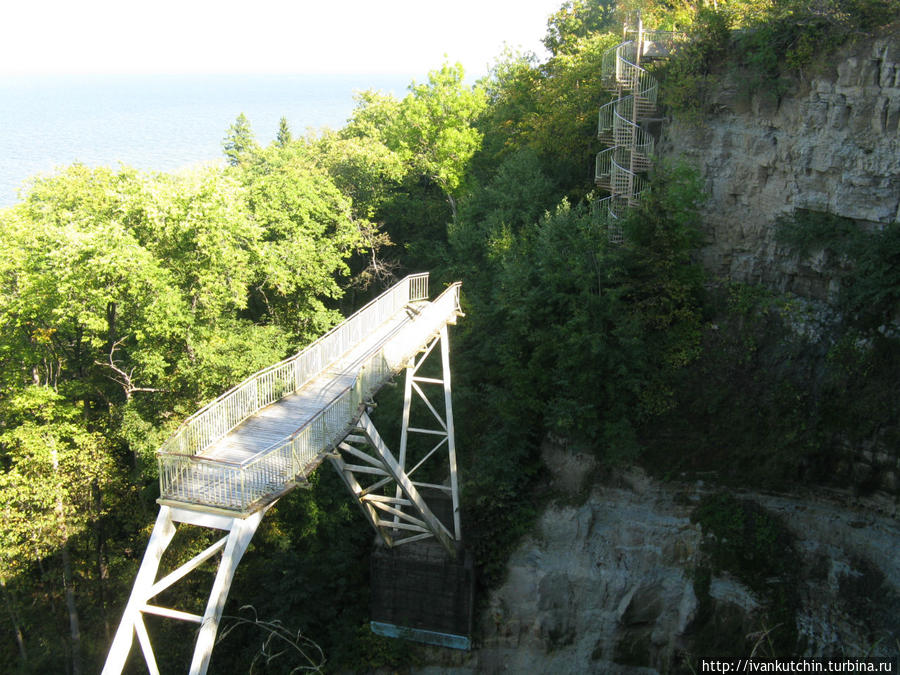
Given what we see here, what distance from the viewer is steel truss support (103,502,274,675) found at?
10.3m

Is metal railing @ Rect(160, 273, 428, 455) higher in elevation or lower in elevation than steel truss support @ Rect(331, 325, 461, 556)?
higher

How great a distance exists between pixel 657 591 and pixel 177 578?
1155 centimetres

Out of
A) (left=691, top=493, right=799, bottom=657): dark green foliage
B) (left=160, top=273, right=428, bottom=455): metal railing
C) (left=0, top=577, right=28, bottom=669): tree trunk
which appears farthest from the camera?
(left=0, top=577, right=28, bottom=669): tree trunk

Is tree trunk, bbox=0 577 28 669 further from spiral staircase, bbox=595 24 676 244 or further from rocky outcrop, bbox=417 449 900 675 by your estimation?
spiral staircase, bbox=595 24 676 244

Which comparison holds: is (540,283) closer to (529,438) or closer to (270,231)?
(529,438)

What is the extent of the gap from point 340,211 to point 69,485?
42.8 ft

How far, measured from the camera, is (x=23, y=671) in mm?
19328

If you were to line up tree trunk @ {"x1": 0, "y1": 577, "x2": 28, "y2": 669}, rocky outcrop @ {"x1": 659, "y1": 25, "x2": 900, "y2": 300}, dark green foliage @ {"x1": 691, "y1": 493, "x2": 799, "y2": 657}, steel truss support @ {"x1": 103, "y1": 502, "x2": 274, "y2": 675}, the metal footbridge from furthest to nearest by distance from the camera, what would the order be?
tree trunk @ {"x1": 0, "y1": 577, "x2": 28, "y2": 669}, dark green foliage @ {"x1": 691, "y1": 493, "x2": 799, "y2": 657}, rocky outcrop @ {"x1": 659, "y1": 25, "x2": 900, "y2": 300}, the metal footbridge, steel truss support @ {"x1": 103, "y1": 502, "x2": 274, "y2": 675}

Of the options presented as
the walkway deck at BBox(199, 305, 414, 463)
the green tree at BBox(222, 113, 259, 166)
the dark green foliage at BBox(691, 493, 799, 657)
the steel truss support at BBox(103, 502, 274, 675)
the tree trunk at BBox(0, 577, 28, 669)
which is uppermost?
the green tree at BBox(222, 113, 259, 166)

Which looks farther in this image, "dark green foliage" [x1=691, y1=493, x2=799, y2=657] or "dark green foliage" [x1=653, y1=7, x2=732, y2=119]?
"dark green foliage" [x1=653, y1=7, x2=732, y2=119]

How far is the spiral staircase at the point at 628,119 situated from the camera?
66.8 feet

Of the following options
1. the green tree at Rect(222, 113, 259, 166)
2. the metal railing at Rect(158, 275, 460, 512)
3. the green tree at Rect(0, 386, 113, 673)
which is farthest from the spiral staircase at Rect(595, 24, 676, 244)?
the green tree at Rect(222, 113, 259, 166)

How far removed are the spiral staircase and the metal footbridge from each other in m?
6.38

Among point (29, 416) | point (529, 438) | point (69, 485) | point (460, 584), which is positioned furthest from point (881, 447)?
point (29, 416)
